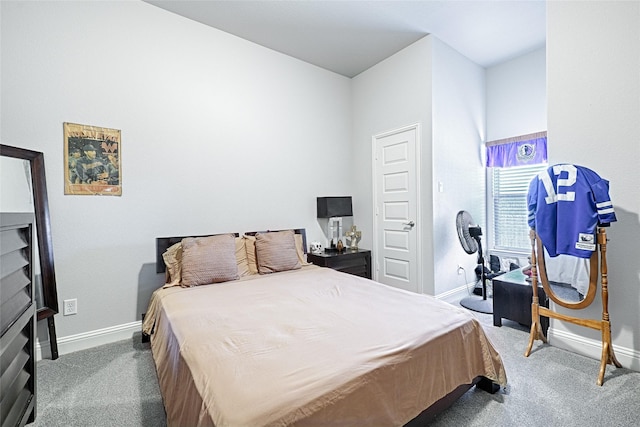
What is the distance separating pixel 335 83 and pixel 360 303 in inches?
133

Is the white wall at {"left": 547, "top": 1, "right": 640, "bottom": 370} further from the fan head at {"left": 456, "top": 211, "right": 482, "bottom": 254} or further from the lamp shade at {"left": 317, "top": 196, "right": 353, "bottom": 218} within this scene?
the lamp shade at {"left": 317, "top": 196, "right": 353, "bottom": 218}

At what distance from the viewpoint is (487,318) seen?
3.12 m

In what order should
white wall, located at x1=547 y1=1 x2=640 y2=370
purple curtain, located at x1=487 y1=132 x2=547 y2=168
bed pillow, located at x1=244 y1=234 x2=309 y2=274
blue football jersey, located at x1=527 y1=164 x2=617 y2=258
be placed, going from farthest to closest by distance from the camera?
1. purple curtain, located at x1=487 y1=132 x2=547 y2=168
2. bed pillow, located at x1=244 y1=234 x2=309 y2=274
3. white wall, located at x1=547 y1=1 x2=640 y2=370
4. blue football jersey, located at x1=527 y1=164 x2=617 y2=258

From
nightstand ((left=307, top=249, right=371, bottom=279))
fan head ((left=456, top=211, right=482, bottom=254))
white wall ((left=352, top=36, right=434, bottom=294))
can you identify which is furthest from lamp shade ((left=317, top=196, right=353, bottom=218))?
fan head ((left=456, top=211, right=482, bottom=254))

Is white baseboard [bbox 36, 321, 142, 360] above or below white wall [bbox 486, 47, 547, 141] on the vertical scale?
below

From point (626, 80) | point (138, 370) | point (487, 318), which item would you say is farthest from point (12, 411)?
point (626, 80)

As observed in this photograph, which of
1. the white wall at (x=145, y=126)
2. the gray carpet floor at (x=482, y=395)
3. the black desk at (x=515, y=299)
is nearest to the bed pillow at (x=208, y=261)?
the white wall at (x=145, y=126)

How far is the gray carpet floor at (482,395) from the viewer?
63.4 inches

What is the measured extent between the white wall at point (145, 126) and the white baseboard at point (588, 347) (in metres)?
2.73

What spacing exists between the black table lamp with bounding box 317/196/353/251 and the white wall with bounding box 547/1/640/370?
7.62 feet

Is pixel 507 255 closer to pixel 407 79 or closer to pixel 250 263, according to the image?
pixel 407 79

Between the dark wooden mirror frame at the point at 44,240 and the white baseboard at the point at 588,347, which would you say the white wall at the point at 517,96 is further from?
the dark wooden mirror frame at the point at 44,240

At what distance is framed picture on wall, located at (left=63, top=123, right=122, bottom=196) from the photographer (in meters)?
2.47

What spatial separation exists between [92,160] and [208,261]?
4.34 feet
